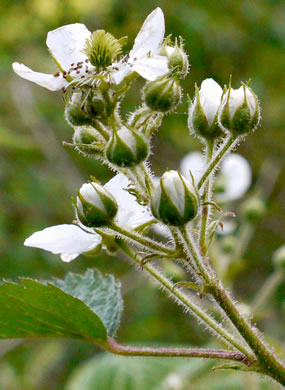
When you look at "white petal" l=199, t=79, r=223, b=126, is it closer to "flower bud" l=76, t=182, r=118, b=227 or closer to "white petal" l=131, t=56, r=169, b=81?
"white petal" l=131, t=56, r=169, b=81

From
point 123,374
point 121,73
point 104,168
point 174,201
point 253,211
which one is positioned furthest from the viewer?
point 104,168

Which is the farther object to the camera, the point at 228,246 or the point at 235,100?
the point at 228,246

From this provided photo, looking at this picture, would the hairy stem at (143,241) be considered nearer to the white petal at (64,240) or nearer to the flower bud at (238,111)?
the white petal at (64,240)

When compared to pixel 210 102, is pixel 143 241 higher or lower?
lower

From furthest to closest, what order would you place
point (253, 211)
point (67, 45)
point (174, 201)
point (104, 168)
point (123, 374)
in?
point (104, 168), point (123, 374), point (253, 211), point (67, 45), point (174, 201)

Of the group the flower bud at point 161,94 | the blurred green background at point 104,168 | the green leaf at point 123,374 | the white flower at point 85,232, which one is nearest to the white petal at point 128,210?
the white flower at point 85,232

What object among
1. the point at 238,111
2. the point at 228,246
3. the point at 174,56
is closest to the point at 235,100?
the point at 238,111

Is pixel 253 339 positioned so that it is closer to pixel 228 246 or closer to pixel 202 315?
pixel 202 315
